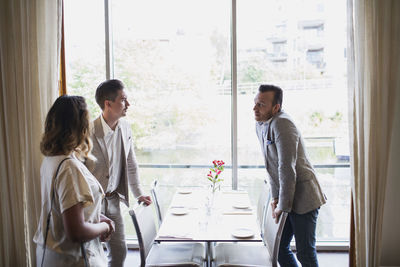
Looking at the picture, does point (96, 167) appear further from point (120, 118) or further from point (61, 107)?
point (61, 107)

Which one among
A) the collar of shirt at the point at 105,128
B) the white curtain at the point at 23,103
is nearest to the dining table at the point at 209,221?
the collar of shirt at the point at 105,128

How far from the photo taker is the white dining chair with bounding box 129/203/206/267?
220cm

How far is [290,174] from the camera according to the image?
7.25ft

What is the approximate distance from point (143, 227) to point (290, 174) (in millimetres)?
1090

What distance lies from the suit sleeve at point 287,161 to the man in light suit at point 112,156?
1061 mm

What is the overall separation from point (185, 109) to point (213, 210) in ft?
4.29

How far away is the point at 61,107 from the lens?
4.98 feet

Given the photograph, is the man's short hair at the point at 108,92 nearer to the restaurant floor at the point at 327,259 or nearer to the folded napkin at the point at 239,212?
the folded napkin at the point at 239,212

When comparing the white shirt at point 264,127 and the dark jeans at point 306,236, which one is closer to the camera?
the dark jeans at point 306,236

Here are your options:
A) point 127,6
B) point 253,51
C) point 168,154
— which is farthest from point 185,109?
point 127,6

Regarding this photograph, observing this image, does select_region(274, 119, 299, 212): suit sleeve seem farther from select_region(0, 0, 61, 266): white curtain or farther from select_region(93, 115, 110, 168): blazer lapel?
select_region(0, 0, 61, 266): white curtain

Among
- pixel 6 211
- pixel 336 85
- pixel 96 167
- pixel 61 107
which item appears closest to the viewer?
pixel 61 107

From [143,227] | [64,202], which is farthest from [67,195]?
[143,227]

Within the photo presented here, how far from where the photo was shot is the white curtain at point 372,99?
2.56m
